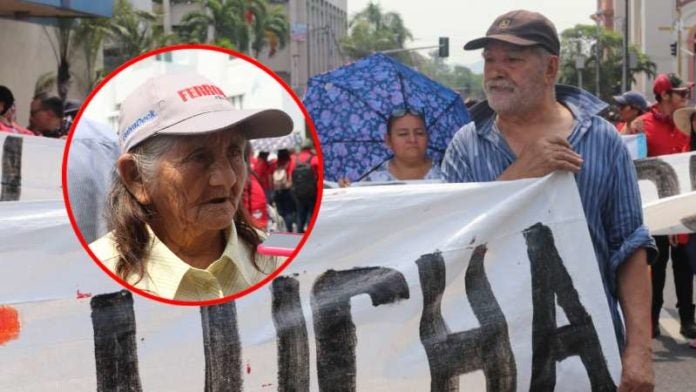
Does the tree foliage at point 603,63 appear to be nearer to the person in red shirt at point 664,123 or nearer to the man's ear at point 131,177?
the person in red shirt at point 664,123

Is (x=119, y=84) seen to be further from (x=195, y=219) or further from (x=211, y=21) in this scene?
(x=211, y=21)

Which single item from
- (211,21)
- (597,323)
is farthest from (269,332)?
(211,21)

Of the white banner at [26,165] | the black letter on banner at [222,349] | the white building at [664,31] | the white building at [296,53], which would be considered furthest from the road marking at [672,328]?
the white building at [296,53]

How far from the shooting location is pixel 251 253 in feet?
5.92

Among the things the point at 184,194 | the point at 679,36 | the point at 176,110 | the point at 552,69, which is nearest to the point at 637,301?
the point at 552,69

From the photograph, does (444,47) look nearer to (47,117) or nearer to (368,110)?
(47,117)

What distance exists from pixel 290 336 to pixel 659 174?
327cm

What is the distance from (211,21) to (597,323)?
76.0m

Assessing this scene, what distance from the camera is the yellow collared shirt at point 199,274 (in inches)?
68.3

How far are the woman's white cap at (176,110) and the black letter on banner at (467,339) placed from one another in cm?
182

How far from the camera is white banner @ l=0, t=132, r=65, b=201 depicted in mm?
4617

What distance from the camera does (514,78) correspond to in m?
3.24

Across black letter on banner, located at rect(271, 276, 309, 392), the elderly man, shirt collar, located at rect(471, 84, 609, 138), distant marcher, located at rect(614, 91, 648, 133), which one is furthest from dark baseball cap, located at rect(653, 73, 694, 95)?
black letter on banner, located at rect(271, 276, 309, 392)

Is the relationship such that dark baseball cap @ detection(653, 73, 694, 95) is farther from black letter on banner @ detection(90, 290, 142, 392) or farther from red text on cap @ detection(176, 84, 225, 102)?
red text on cap @ detection(176, 84, 225, 102)
